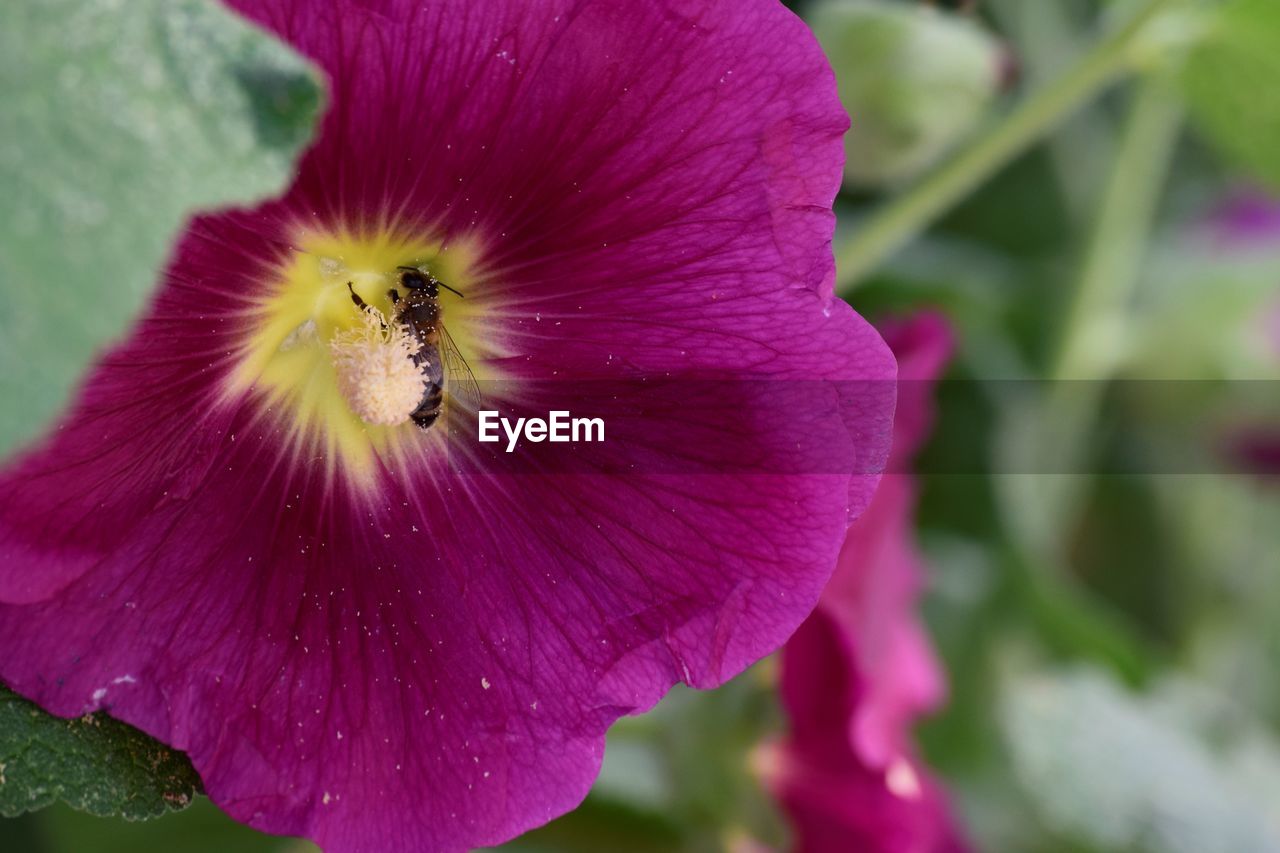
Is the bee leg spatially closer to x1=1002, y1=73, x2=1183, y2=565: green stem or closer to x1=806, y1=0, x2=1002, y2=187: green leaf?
x1=806, y1=0, x2=1002, y2=187: green leaf

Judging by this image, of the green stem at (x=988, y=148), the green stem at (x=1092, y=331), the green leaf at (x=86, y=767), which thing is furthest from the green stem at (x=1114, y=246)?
the green leaf at (x=86, y=767)

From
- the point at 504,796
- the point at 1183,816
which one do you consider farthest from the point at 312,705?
the point at 1183,816

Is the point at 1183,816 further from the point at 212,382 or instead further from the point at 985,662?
the point at 212,382

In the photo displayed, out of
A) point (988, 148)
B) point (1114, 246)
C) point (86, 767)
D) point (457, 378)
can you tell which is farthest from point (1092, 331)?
point (86, 767)

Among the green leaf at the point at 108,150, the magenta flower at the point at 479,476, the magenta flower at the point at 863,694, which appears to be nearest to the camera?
the green leaf at the point at 108,150

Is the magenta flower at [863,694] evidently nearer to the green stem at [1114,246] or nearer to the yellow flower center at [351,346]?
the yellow flower center at [351,346]

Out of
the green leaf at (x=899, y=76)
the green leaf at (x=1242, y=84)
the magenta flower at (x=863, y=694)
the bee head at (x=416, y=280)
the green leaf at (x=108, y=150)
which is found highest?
the green leaf at (x=1242, y=84)

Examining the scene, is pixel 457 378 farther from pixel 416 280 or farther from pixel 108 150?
pixel 108 150
